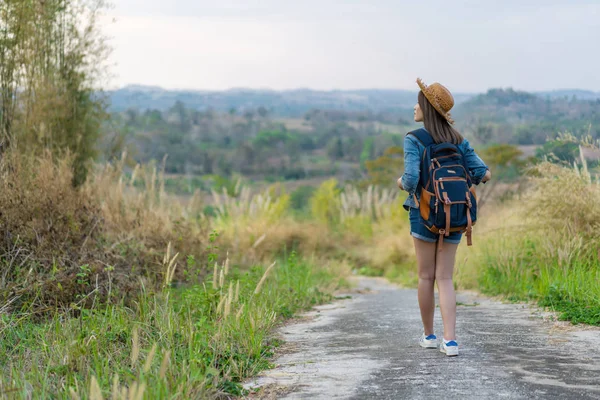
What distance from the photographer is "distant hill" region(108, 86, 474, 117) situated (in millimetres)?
99125

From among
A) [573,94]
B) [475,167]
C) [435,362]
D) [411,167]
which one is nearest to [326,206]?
[573,94]

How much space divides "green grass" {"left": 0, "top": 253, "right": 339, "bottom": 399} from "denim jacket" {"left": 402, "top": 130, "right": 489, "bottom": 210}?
1420mm

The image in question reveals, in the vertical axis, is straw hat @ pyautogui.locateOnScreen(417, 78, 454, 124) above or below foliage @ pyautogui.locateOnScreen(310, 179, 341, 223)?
above

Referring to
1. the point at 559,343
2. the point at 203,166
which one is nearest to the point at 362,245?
the point at 559,343

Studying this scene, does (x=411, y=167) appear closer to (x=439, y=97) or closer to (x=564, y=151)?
(x=439, y=97)

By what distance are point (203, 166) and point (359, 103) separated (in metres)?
66.5

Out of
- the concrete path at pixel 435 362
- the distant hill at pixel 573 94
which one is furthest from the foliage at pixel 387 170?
the concrete path at pixel 435 362

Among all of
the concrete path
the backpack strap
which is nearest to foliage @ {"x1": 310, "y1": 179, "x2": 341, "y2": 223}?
the concrete path

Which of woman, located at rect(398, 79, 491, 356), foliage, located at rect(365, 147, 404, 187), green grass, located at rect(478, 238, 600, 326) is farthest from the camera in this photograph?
foliage, located at rect(365, 147, 404, 187)

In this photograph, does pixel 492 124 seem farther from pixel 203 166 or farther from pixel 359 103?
pixel 359 103

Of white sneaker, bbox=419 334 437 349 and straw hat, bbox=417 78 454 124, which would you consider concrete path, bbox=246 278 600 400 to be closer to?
white sneaker, bbox=419 334 437 349

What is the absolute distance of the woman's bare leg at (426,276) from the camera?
5.45m

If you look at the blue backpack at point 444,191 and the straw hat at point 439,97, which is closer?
the blue backpack at point 444,191

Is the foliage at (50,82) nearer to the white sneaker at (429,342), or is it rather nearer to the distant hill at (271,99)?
the white sneaker at (429,342)
